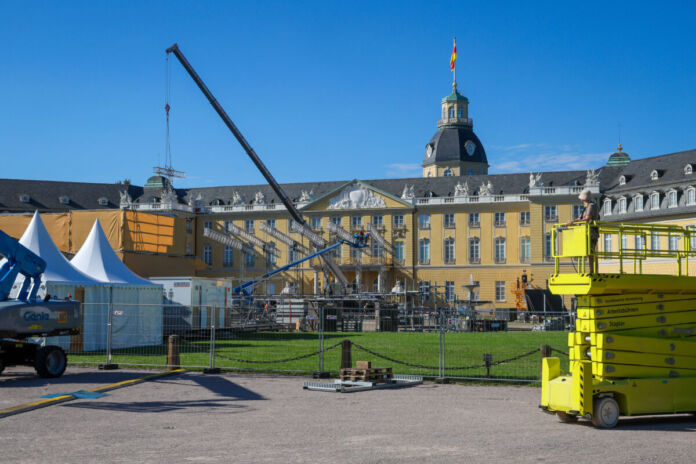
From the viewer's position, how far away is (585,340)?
12828 mm

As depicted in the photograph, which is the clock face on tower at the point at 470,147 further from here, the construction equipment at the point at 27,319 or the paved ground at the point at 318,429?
the paved ground at the point at 318,429

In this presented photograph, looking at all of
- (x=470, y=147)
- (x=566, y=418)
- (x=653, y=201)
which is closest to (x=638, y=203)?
(x=653, y=201)

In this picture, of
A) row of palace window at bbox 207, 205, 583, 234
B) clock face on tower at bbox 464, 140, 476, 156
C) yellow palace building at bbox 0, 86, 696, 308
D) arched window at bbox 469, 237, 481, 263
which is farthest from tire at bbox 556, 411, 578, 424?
clock face on tower at bbox 464, 140, 476, 156

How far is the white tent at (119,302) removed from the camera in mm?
26688

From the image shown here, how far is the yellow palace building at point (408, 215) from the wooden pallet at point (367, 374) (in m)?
53.9

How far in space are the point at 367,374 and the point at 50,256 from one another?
13.8 meters

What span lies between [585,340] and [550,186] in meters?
70.4

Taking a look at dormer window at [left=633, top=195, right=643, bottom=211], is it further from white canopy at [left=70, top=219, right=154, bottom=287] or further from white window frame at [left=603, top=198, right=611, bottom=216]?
white canopy at [left=70, top=219, right=154, bottom=287]

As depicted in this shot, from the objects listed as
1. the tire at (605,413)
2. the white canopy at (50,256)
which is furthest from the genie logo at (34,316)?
the tire at (605,413)

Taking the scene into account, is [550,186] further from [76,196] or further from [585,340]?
[585,340]

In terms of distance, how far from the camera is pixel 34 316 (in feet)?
62.8

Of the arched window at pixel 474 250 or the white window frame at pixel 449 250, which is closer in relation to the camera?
the arched window at pixel 474 250

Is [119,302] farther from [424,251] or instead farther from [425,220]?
[425,220]

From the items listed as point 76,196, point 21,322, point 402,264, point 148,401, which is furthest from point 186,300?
point 76,196
